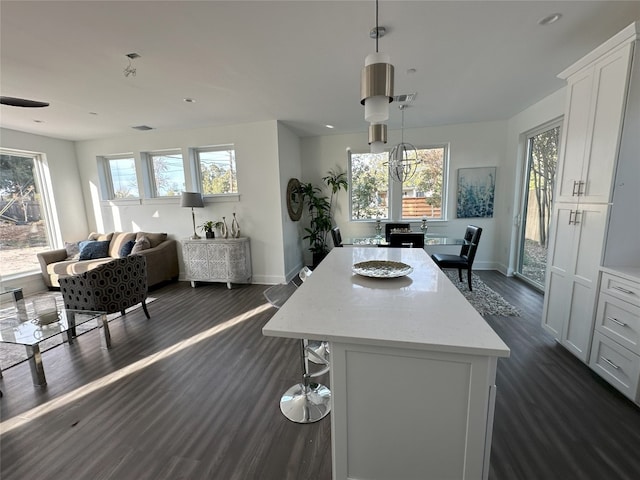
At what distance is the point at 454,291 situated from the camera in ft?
5.09

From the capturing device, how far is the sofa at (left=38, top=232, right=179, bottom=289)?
425 cm

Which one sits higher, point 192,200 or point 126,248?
point 192,200

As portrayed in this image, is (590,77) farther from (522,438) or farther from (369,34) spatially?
(522,438)

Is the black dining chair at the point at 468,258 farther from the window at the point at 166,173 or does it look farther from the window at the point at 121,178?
the window at the point at 121,178

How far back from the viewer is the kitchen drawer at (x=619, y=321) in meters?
1.75

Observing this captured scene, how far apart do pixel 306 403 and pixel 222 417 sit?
1.85ft

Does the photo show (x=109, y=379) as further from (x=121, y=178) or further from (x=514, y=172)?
(x=514, y=172)

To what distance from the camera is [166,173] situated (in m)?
4.90

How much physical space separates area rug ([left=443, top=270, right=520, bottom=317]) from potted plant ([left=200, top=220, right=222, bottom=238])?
387cm

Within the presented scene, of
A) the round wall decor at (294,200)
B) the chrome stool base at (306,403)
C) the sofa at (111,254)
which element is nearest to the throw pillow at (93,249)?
the sofa at (111,254)

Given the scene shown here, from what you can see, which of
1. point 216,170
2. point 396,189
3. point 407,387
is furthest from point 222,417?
point 396,189

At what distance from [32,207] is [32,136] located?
117 cm

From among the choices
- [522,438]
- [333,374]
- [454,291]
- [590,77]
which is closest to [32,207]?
[333,374]

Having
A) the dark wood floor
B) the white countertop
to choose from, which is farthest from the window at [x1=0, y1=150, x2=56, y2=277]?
the white countertop
